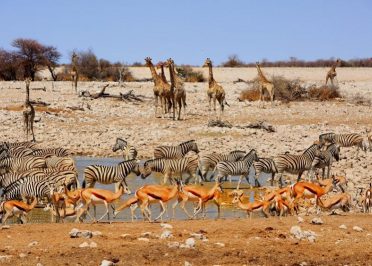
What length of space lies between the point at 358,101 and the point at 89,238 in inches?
1099

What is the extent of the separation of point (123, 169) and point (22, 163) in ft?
8.82

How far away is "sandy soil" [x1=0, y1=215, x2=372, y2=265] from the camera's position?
8469 mm

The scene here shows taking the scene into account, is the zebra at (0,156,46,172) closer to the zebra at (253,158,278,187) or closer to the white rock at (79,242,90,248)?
the zebra at (253,158,278,187)

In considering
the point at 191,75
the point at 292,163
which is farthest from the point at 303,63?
the point at 292,163

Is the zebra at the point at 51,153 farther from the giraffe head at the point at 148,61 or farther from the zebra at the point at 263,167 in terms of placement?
the giraffe head at the point at 148,61

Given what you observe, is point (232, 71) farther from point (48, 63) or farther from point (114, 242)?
point (114, 242)

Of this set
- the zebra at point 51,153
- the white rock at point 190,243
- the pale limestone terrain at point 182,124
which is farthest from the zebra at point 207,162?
the white rock at point 190,243

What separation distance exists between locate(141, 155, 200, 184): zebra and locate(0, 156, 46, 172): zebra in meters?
2.33

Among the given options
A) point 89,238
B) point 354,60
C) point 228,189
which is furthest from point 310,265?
point 354,60

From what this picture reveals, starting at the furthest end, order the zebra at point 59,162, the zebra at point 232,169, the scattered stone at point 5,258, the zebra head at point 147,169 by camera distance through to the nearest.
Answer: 1. the zebra head at point 147,169
2. the zebra at point 232,169
3. the zebra at point 59,162
4. the scattered stone at point 5,258

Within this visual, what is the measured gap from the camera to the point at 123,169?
1547 centimetres

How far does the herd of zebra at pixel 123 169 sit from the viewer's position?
38.7 feet

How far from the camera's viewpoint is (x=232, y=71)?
178ft


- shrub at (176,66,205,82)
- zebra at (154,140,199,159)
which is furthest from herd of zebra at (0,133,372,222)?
shrub at (176,66,205,82)
